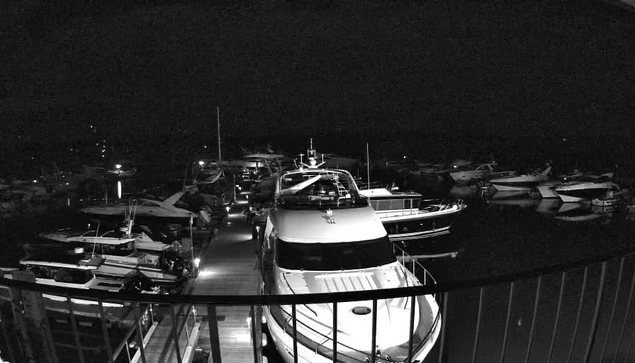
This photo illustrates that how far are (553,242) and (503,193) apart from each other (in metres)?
15.0

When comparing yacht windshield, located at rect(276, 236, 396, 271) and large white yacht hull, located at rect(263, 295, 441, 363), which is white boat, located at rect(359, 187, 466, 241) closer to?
yacht windshield, located at rect(276, 236, 396, 271)

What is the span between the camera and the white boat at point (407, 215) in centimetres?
1794

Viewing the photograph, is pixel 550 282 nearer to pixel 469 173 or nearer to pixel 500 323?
pixel 500 323

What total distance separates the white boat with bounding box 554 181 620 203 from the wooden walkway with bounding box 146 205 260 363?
1131 inches

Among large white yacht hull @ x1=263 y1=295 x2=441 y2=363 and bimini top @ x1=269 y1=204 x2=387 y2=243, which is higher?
bimini top @ x1=269 y1=204 x2=387 y2=243

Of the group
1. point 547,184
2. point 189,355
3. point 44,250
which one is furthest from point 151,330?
point 547,184

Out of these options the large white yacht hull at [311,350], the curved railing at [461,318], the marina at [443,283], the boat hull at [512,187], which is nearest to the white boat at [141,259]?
the marina at [443,283]

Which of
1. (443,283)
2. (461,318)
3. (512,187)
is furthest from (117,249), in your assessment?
(512,187)

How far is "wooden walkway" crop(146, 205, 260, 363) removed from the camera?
700 centimetres

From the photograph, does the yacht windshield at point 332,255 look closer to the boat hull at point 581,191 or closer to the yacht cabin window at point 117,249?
the yacht cabin window at point 117,249

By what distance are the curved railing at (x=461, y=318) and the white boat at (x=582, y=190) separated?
15.3 metres

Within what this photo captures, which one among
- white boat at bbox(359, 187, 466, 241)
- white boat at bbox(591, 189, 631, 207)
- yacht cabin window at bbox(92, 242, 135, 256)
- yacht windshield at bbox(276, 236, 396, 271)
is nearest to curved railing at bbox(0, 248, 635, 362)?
yacht windshield at bbox(276, 236, 396, 271)

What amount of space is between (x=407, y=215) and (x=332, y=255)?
1154 cm

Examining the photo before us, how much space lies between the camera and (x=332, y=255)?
7.25 meters
